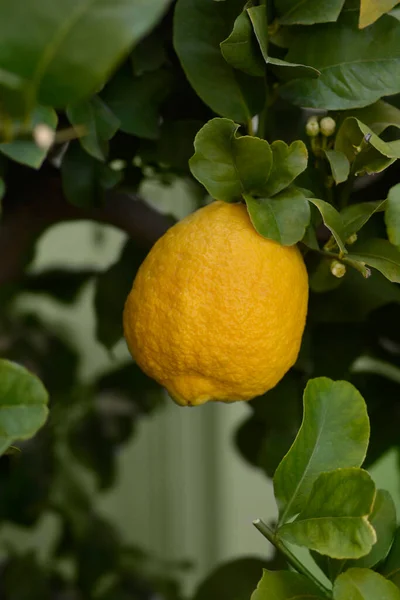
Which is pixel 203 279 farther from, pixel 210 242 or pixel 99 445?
pixel 99 445

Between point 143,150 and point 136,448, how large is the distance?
1.23m

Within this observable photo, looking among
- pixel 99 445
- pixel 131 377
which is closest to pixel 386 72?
pixel 131 377

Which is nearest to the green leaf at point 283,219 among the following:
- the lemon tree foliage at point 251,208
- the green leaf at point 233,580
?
the lemon tree foliage at point 251,208

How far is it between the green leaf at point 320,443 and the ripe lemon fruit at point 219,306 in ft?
0.13

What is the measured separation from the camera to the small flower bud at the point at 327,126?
483mm

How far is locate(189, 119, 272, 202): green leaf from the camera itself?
0.44 m

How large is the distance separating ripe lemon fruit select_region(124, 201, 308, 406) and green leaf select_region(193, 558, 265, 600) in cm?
27

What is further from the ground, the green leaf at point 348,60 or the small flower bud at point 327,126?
the green leaf at point 348,60

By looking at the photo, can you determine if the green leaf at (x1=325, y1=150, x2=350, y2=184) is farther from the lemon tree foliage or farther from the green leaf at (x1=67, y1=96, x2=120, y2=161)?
the green leaf at (x1=67, y1=96, x2=120, y2=161)

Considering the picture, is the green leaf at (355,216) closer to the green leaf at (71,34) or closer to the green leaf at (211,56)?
the green leaf at (211,56)

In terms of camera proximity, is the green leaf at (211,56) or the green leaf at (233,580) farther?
the green leaf at (233,580)

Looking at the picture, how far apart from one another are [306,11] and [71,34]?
0.24 metres

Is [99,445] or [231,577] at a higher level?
[231,577]

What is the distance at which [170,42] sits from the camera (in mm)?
580
